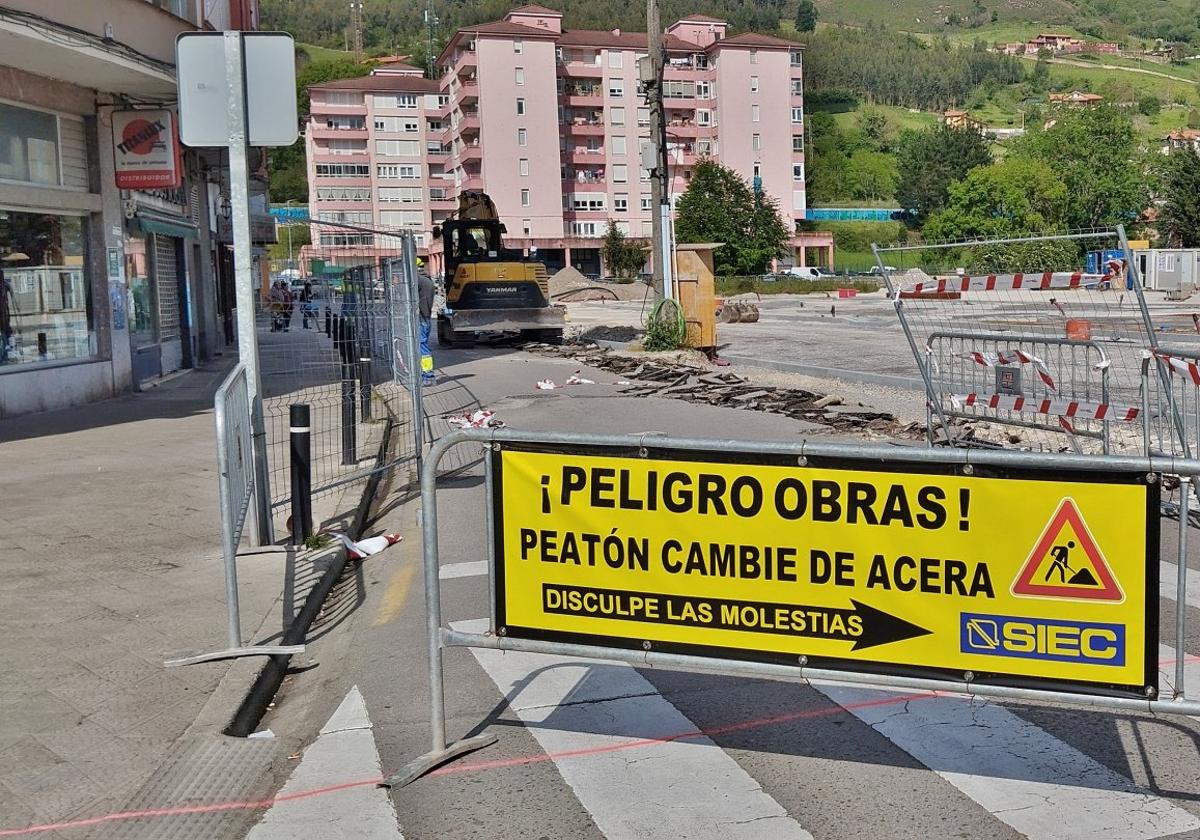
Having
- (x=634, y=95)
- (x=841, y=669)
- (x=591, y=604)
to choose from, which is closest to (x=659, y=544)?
(x=591, y=604)

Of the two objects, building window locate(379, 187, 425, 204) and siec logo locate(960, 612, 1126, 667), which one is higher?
building window locate(379, 187, 425, 204)

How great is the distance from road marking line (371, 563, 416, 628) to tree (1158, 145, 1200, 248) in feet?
258

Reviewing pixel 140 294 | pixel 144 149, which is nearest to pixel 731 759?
pixel 144 149

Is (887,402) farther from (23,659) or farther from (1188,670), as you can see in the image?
(23,659)

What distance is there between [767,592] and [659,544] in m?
0.41

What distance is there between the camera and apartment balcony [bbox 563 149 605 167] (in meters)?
106

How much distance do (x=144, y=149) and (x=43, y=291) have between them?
9.40 feet

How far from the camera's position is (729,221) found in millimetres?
86875

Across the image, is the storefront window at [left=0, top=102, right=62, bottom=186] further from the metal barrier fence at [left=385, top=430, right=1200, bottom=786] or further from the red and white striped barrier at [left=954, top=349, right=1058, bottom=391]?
the metal barrier fence at [left=385, top=430, right=1200, bottom=786]

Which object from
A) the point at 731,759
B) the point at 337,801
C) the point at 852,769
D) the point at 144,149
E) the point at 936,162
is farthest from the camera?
the point at 936,162

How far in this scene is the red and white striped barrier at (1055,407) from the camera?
32.1ft

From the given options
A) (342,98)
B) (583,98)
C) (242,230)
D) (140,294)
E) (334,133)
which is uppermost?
(342,98)

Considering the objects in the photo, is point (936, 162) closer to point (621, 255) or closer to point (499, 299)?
point (621, 255)

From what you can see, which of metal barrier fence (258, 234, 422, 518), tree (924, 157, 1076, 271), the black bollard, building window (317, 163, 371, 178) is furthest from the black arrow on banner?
building window (317, 163, 371, 178)
